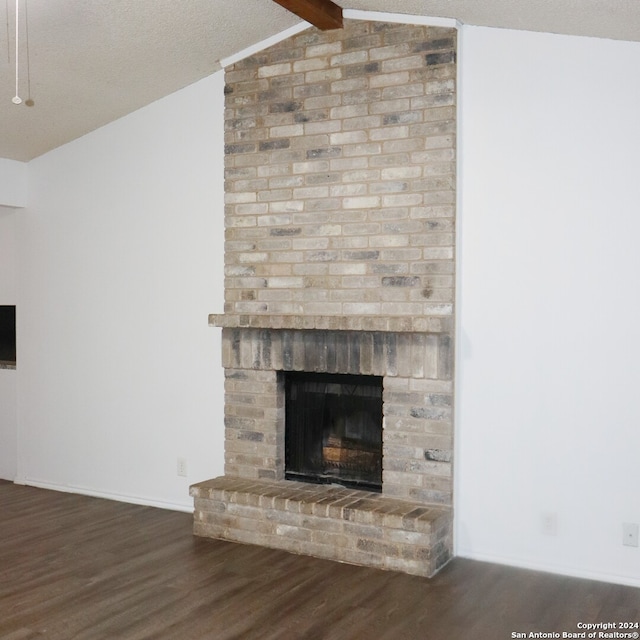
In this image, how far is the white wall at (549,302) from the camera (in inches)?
147

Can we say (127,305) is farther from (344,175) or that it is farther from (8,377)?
(344,175)

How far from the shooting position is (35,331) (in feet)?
19.2

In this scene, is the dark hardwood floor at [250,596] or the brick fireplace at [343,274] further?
the brick fireplace at [343,274]

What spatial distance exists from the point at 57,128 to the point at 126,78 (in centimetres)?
87

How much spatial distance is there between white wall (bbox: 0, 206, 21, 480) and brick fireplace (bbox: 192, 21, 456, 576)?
2.12 meters

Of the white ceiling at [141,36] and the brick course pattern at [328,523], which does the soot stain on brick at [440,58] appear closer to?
the white ceiling at [141,36]

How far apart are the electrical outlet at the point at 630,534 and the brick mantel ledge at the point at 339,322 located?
1.25 m

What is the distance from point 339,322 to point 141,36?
1838mm

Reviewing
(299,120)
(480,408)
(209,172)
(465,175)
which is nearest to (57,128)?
(209,172)

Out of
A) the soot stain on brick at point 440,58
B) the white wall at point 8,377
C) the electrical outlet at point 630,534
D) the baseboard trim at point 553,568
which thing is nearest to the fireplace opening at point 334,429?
the baseboard trim at point 553,568

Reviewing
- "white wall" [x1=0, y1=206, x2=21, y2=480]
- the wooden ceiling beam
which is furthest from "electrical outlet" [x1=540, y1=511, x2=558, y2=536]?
"white wall" [x1=0, y1=206, x2=21, y2=480]

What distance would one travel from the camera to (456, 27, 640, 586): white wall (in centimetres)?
373

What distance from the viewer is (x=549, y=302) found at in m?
3.90

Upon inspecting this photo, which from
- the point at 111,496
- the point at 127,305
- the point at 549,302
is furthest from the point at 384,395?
the point at 111,496
